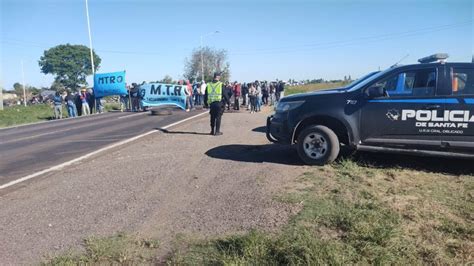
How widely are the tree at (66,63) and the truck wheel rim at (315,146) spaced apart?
119135 mm

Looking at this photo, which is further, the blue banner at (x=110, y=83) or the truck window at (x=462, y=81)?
the blue banner at (x=110, y=83)

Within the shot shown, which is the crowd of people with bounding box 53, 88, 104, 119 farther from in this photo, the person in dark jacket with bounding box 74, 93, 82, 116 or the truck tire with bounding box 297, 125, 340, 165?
the truck tire with bounding box 297, 125, 340, 165

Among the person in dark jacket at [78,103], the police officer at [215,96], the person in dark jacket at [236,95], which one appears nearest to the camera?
the police officer at [215,96]

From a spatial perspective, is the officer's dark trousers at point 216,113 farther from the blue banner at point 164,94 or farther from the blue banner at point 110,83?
the blue banner at point 110,83

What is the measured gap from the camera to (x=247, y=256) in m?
3.52

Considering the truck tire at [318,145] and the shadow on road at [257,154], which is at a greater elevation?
the truck tire at [318,145]

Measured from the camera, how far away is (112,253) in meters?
3.70

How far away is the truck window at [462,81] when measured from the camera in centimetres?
610

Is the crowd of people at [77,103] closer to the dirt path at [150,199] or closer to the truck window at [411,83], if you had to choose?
the dirt path at [150,199]

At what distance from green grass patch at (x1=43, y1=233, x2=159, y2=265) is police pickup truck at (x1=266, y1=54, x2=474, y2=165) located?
3691 millimetres

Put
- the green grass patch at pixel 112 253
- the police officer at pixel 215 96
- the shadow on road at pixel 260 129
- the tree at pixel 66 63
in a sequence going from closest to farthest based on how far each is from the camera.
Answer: the green grass patch at pixel 112 253, the police officer at pixel 215 96, the shadow on road at pixel 260 129, the tree at pixel 66 63

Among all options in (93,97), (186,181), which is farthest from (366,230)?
(93,97)

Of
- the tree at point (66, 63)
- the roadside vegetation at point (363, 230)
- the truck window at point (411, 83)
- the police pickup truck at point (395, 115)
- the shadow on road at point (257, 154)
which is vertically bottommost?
the roadside vegetation at point (363, 230)

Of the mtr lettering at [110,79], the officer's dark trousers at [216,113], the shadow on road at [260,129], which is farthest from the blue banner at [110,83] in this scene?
the officer's dark trousers at [216,113]
